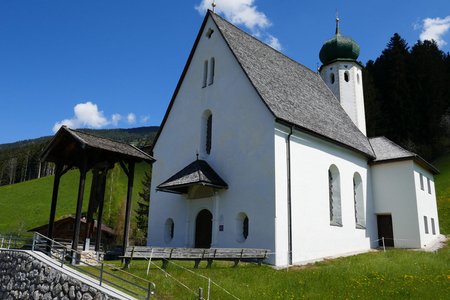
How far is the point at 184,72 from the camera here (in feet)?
77.2

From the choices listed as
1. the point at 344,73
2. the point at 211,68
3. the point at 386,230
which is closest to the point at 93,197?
the point at 211,68

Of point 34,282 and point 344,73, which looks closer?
point 34,282

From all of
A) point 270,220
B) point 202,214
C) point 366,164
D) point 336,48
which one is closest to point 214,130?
point 202,214

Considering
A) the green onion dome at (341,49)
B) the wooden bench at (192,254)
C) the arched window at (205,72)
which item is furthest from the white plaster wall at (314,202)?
the green onion dome at (341,49)

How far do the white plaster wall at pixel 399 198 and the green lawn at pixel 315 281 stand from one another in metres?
7.78

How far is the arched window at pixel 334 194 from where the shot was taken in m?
21.3

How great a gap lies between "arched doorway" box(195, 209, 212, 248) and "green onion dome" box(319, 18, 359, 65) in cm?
1881

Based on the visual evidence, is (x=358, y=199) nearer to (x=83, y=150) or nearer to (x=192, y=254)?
(x=192, y=254)

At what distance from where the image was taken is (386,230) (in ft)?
79.6

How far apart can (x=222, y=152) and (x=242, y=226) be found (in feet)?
12.5

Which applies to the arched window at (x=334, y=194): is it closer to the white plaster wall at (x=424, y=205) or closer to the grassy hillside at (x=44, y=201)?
the white plaster wall at (x=424, y=205)

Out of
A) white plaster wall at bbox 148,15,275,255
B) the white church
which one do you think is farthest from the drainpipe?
white plaster wall at bbox 148,15,275,255

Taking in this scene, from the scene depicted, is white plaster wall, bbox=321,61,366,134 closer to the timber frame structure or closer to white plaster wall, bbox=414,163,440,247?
white plaster wall, bbox=414,163,440,247

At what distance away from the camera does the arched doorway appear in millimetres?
19812
